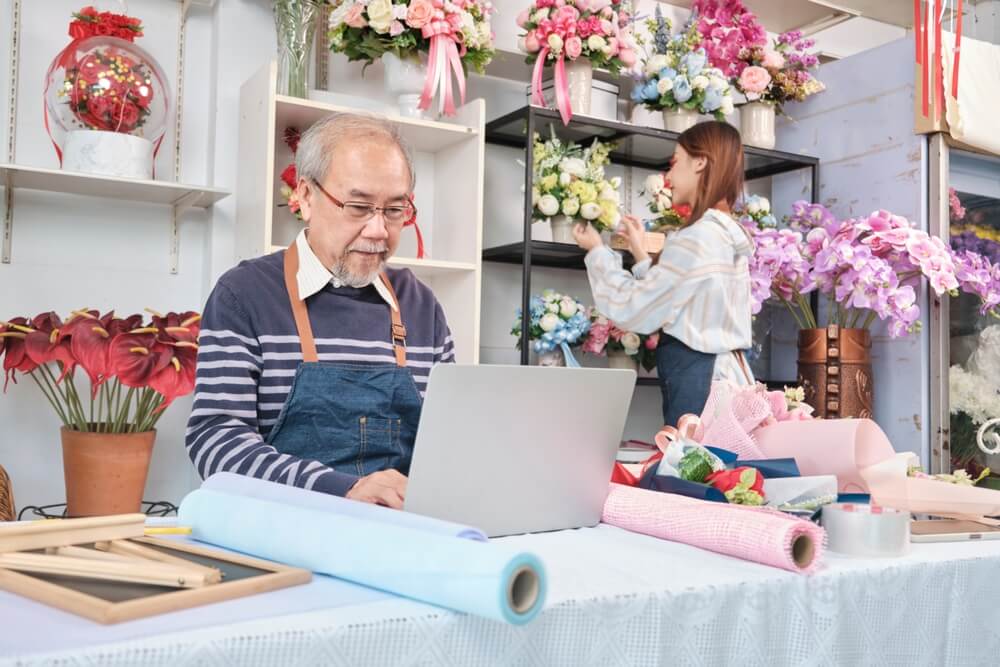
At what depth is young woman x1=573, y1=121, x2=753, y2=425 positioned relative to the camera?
2.73 metres

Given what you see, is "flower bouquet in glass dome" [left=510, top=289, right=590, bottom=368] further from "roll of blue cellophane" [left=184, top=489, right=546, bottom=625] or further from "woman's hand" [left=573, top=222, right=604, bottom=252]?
"roll of blue cellophane" [left=184, top=489, right=546, bottom=625]

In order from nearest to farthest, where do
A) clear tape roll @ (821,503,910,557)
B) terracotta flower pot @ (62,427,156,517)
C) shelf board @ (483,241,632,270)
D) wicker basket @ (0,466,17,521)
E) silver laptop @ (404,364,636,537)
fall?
silver laptop @ (404,364,636,537) → clear tape roll @ (821,503,910,557) → wicker basket @ (0,466,17,521) → terracotta flower pot @ (62,427,156,517) → shelf board @ (483,241,632,270)

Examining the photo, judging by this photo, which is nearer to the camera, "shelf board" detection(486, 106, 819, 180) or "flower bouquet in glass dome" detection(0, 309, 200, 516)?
"flower bouquet in glass dome" detection(0, 309, 200, 516)

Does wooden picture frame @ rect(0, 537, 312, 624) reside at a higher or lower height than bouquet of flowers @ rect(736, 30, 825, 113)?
lower

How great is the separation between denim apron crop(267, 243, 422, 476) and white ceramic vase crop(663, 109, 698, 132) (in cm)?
199

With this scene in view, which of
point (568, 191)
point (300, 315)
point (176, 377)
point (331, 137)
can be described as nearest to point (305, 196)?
point (331, 137)

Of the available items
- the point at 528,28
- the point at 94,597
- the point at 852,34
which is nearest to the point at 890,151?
the point at 852,34

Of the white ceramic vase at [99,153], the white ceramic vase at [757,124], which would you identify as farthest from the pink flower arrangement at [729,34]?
the white ceramic vase at [99,153]

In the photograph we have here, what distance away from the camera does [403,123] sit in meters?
2.84

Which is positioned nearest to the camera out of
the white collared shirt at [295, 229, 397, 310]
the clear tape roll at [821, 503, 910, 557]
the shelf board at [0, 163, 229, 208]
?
the clear tape roll at [821, 503, 910, 557]

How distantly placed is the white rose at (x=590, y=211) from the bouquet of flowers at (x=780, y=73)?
0.95 m

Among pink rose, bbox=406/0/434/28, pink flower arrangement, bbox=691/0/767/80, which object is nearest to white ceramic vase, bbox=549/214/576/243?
Answer: pink rose, bbox=406/0/434/28

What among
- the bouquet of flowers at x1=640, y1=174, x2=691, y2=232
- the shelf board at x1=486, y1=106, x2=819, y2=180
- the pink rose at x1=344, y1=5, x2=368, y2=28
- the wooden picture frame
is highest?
the pink rose at x1=344, y1=5, x2=368, y2=28

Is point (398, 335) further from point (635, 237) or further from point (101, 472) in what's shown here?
point (635, 237)
